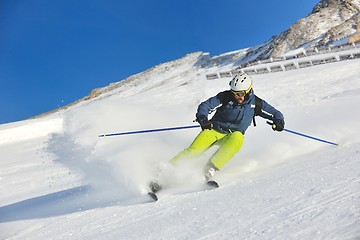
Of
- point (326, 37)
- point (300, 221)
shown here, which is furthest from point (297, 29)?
point (300, 221)

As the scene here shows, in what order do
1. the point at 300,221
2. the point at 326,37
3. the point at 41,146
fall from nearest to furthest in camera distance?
1. the point at 300,221
2. the point at 41,146
3. the point at 326,37

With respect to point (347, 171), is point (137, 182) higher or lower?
higher

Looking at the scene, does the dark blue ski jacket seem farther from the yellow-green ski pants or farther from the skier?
the yellow-green ski pants

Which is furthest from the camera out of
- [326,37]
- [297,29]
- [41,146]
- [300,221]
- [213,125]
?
[297,29]

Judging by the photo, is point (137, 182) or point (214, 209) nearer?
point (214, 209)

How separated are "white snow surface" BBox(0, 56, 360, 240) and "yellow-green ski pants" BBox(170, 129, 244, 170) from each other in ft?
0.42

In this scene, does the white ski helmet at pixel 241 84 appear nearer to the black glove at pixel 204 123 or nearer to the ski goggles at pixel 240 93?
the ski goggles at pixel 240 93

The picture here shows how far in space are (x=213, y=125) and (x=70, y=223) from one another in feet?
8.12

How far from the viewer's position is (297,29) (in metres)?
51.9

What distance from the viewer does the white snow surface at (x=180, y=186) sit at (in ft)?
11.0

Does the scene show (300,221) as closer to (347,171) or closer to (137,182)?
(347,171)

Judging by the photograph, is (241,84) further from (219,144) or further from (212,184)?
(212,184)

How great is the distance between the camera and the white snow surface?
3.35 metres

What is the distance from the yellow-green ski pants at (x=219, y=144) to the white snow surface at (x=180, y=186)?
0.13m
